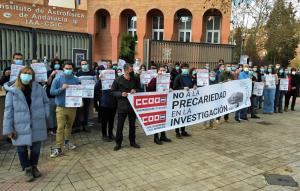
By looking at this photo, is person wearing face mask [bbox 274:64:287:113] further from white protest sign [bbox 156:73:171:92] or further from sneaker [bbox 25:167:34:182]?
sneaker [bbox 25:167:34:182]

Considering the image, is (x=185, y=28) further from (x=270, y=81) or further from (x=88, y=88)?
(x=88, y=88)

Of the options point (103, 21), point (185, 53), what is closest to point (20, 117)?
point (185, 53)

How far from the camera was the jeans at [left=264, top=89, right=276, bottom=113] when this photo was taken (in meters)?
14.0

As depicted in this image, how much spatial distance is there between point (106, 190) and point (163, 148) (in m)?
2.78

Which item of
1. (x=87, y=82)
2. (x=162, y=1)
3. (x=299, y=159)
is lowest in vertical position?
(x=299, y=159)

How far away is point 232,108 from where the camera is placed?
11062mm

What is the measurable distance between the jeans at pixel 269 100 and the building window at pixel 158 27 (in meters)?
25.0

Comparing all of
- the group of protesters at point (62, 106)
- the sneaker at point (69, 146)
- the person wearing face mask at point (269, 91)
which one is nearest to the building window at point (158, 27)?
the person wearing face mask at point (269, 91)

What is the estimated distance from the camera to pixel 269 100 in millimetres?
14062

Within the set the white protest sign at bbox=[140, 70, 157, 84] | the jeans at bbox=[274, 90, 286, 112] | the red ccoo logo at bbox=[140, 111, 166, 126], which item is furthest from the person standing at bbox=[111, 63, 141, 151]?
the jeans at bbox=[274, 90, 286, 112]

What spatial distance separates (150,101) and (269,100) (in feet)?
26.2

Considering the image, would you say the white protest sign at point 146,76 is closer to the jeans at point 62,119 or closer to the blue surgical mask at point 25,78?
the jeans at point 62,119

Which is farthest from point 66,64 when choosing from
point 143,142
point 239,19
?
point 239,19

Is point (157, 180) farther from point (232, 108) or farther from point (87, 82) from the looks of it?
point (232, 108)
